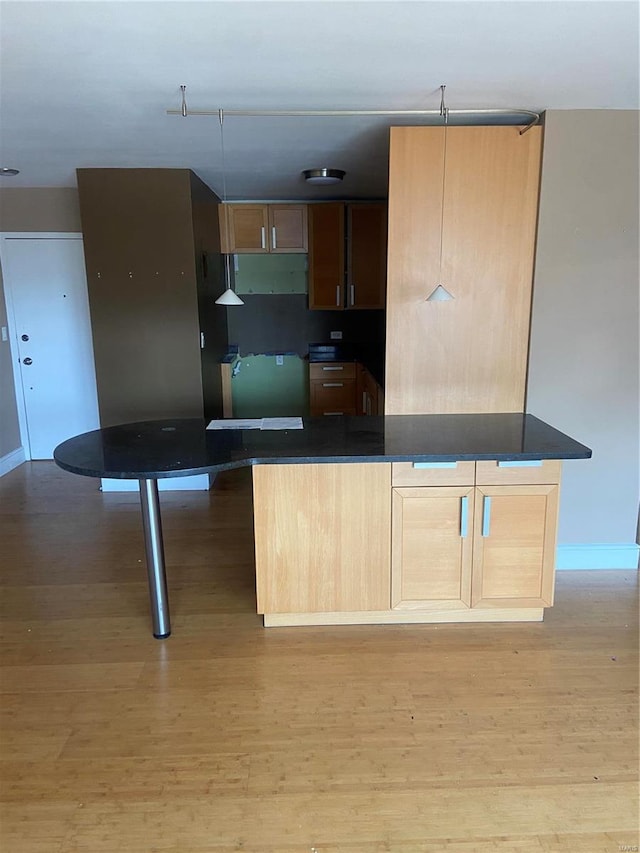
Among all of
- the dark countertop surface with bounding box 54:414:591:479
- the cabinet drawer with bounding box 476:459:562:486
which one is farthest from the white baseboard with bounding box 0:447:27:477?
the cabinet drawer with bounding box 476:459:562:486

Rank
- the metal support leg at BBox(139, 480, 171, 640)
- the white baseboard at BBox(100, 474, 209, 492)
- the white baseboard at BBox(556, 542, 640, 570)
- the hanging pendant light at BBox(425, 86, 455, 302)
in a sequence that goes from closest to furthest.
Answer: the metal support leg at BBox(139, 480, 171, 640)
the hanging pendant light at BBox(425, 86, 455, 302)
the white baseboard at BBox(556, 542, 640, 570)
the white baseboard at BBox(100, 474, 209, 492)

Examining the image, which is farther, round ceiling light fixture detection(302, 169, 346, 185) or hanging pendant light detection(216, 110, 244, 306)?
round ceiling light fixture detection(302, 169, 346, 185)

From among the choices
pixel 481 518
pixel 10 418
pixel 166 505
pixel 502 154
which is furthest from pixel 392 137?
pixel 10 418

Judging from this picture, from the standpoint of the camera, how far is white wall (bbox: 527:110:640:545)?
9.08ft

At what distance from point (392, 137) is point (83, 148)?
1911mm

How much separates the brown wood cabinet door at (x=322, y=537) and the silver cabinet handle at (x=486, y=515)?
0.42 meters

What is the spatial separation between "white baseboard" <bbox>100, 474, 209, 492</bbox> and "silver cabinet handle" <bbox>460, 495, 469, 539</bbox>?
8.20ft

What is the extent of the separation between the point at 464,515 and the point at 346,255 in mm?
3700

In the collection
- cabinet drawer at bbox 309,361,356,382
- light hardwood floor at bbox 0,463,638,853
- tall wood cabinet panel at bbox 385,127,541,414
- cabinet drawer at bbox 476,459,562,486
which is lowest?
light hardwood floor at bbox 0,463,638,853

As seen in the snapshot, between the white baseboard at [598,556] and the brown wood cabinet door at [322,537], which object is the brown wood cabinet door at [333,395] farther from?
the brown wood cabinet door at [322,537]

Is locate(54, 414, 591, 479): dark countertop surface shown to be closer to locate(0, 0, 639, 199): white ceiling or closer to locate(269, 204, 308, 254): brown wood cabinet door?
locate(0, 0, 639, 199): white ceiling

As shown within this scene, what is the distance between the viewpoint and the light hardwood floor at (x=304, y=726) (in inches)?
64.1

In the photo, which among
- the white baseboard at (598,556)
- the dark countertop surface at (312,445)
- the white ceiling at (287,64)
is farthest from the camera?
the white baseboard at (598,556)

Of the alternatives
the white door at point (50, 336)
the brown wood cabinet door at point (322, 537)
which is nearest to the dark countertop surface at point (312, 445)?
the brown wood cabinet door at point (322, 537)
